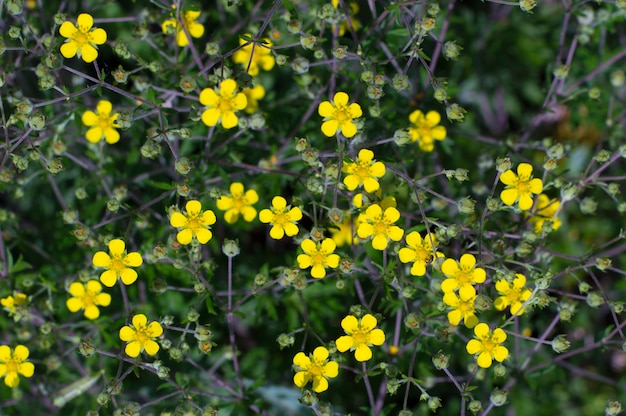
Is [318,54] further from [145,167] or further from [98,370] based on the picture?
[98,370]

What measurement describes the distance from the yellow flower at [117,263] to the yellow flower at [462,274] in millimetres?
1676

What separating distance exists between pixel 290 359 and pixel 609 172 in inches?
114

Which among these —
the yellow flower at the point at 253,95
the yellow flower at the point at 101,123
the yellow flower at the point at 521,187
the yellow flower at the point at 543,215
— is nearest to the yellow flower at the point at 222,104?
the yellow flower at the point at 253,95

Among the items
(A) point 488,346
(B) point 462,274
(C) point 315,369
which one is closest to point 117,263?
(C) point 315,369

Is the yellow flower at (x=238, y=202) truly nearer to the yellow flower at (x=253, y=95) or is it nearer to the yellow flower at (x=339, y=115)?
the yellow flower at (x=253, y=95)

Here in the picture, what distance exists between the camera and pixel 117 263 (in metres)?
3.64

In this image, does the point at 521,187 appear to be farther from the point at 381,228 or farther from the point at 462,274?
the point at 381,228

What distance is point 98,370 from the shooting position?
4.45 metres

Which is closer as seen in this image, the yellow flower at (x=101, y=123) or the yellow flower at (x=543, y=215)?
the yellow flower at (x=543, y=215)

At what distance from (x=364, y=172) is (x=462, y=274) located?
76cm

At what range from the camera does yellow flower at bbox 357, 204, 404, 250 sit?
3.49 metres

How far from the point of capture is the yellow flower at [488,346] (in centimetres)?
352

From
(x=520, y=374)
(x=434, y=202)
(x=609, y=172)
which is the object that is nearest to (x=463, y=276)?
(x=434, y=202)

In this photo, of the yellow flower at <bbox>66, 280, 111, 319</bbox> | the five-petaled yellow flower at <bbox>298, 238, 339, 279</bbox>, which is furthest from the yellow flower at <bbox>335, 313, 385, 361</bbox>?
the yellow flower at <bbox>66, 280, 111, 319</bbox>
